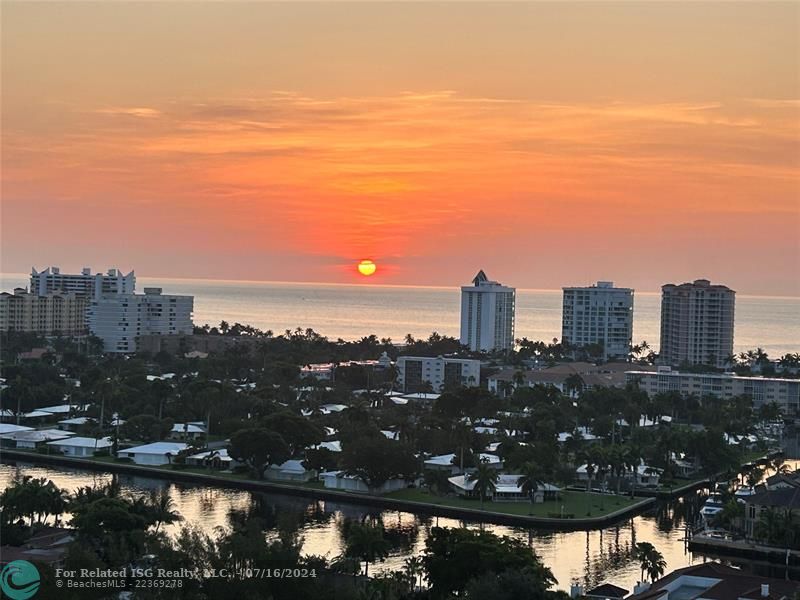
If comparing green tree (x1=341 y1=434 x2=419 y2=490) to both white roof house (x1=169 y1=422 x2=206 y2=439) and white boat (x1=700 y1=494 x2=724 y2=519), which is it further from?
white roof house (x1=169 y1=422 x2=206 y2=439)

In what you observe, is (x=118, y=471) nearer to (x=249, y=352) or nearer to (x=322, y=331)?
(x=249, y=352)

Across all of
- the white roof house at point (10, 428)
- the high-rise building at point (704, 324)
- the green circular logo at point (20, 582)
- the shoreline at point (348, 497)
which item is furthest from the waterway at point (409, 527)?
the high-rise building at point (704, 324)

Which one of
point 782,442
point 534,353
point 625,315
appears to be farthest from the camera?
point 625,315

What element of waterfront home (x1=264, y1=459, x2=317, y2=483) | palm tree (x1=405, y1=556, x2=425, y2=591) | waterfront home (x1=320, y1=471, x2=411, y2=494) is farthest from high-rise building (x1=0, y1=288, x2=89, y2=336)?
palm tree (x1=405, y1=556, x2=425, y2=591)

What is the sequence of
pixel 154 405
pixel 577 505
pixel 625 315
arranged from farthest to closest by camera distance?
1. pixel 625 315
2. pixel 154 405
3. pixel 577 505

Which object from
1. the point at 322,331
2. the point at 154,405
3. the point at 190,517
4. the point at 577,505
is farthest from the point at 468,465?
the point at 322,331

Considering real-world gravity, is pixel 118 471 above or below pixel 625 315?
below

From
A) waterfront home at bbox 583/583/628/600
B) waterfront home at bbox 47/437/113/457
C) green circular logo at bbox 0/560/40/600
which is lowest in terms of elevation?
waterfront home at bbox 583/583/628/600

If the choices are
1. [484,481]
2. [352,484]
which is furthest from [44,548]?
[484,481]
